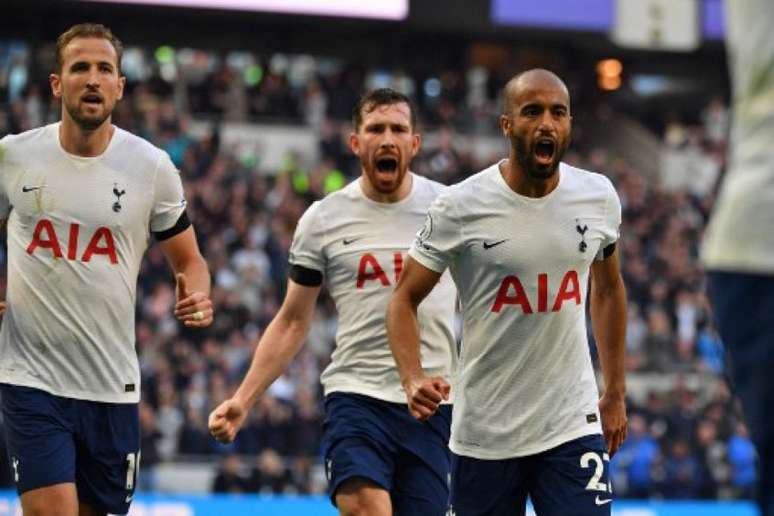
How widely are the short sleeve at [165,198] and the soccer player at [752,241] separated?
391 cm

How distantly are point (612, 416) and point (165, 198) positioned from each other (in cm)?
218

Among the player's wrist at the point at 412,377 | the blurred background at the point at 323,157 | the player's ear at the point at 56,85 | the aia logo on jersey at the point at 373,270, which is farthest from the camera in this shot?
the blurred background at the point at 323,157

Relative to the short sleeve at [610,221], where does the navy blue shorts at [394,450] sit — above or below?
below

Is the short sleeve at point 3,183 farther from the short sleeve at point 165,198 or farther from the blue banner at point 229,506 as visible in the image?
the blue banner at point 229,506

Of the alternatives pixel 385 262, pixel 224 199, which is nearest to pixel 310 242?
pixel 385 262

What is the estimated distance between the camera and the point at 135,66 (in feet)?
94.5

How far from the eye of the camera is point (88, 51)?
7074mm

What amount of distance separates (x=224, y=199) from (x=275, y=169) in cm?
457

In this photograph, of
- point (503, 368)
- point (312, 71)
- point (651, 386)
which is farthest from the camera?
point (312, 71)

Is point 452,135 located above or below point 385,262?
above

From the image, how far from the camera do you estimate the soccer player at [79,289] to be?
22.8 ft

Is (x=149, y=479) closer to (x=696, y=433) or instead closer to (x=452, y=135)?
(x=696, y=433)

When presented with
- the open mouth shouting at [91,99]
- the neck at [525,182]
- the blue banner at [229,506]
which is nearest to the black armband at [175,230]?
the open mouth shouting at [91,99]

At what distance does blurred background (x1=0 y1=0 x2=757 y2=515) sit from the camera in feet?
61.5
